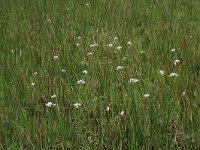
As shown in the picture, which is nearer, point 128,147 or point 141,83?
point 128,147

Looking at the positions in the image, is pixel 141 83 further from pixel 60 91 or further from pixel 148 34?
pixel 148 34

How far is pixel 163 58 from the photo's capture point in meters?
4.75

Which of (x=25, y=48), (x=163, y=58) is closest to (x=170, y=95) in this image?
(x=163, y=58)

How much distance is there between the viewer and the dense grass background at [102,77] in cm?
323

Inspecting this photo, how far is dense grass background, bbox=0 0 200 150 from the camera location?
3.23 m

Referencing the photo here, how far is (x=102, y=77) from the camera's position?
434 centimetres

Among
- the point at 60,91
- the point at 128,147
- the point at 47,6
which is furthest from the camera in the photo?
the point at 47,6

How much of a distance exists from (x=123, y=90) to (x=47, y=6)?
183 inches

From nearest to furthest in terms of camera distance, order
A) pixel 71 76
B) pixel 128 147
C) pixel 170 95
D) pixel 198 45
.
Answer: pixel 128 147
pixel 170 95
pixel 71 76
pixel 198 45

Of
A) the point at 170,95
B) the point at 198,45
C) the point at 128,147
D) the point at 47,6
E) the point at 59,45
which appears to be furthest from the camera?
the point at 47,6

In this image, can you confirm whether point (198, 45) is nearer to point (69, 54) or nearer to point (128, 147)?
point (69, 54)

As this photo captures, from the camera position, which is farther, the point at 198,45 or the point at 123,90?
the point at 198,45

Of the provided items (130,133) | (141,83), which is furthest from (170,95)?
(130,133)

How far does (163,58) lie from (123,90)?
3.57ft
